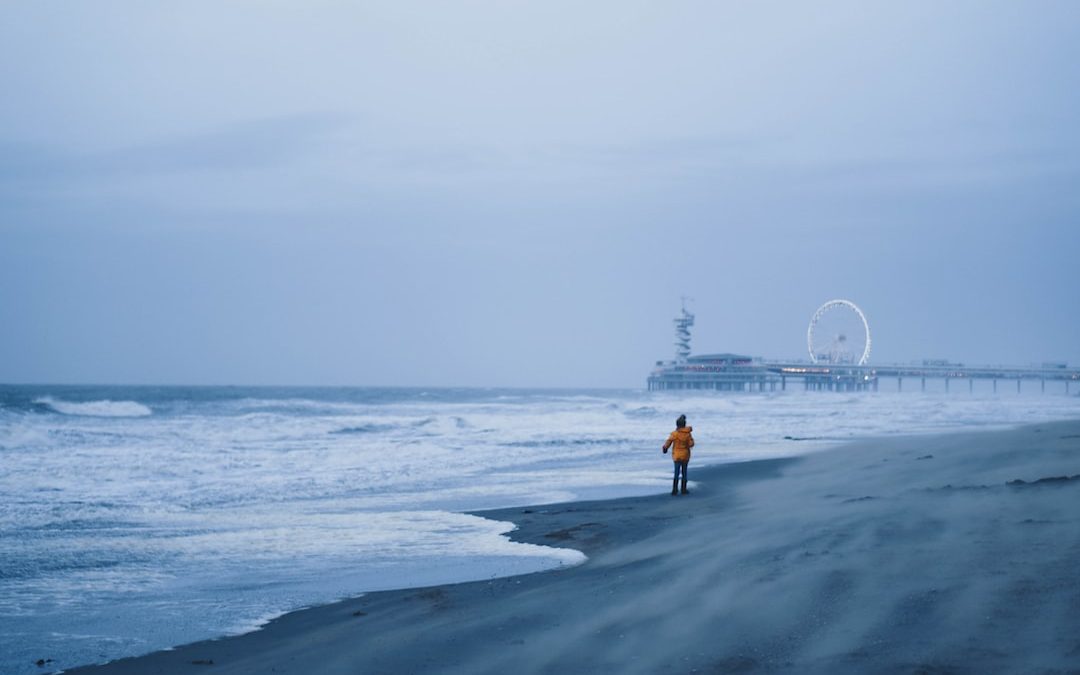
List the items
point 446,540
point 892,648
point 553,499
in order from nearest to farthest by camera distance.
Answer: point 892,648 → point 446,540 → point 553,499

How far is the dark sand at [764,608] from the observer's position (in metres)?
5.38

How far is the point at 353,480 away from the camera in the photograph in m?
18.8

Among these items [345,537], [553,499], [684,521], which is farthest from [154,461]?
[684,521]

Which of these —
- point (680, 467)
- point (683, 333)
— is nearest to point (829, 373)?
point (683, 333)

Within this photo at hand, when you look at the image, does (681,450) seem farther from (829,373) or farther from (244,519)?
(829,373)

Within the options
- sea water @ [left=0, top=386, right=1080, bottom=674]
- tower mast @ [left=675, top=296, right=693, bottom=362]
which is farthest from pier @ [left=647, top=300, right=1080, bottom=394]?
sea water @ [left=0, top=386, right=1080, bottom=674]

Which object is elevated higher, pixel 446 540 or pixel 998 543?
pixel 998 543

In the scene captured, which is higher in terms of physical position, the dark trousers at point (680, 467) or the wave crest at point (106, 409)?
the dark trousers at point (680, 467)

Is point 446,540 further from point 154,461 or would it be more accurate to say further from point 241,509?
point 154,461

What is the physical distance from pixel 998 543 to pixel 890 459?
11.9 meters

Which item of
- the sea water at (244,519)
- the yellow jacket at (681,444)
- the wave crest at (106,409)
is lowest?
the wave crest at (106,409)

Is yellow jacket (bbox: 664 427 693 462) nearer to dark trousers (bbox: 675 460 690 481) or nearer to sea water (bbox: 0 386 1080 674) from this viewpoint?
dark trousers (bbox: 675 460 690 481)

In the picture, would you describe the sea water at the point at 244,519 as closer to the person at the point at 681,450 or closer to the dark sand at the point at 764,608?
the person at the point at 681,450

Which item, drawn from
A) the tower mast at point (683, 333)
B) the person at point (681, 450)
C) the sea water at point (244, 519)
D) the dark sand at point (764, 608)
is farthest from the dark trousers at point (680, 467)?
the tower mast at point (683, 333)
